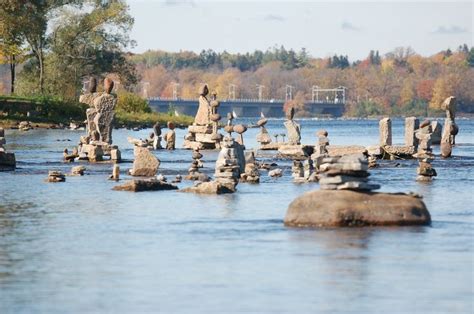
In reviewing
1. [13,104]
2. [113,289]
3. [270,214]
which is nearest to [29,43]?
[13,104]

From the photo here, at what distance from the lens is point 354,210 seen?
2625cm

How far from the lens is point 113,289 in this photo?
2055cm

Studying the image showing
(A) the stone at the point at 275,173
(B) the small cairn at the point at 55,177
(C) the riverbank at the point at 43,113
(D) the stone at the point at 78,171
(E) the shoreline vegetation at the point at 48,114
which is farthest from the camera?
(E) the shoreline vegetation at the point at 48,114

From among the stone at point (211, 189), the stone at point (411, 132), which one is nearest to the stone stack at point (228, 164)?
the stone at point (211, 189)

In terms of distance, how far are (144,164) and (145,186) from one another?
5.50 metres

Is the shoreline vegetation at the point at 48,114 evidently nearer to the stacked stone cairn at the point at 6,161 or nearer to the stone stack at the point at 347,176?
the stacked stone cairn at the point at 6,161

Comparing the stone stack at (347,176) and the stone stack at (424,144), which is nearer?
the stone stack at (347,176)

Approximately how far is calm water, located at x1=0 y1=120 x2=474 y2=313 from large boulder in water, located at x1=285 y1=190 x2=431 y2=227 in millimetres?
359

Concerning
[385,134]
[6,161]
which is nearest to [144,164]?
[6,161]

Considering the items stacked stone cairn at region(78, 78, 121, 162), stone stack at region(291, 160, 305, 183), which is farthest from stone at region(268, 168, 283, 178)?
stacked stone cairn at region(78, 78, 121, 162)

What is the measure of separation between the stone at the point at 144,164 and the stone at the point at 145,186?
4.60m

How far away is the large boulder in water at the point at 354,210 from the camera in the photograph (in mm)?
26219

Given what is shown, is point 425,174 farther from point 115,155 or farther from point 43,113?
point 43,113

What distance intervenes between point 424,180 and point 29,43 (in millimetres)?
75106
